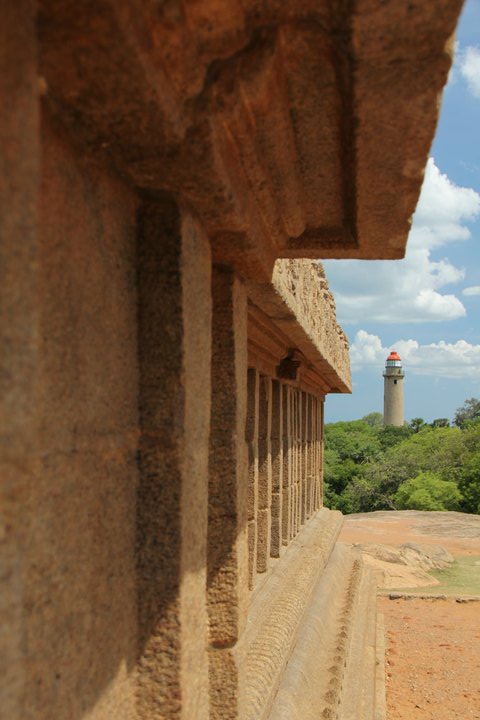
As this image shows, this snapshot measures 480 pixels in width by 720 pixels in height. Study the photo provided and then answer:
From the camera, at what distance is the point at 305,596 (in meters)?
5.68

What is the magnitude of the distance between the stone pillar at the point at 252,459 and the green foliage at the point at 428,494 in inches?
850

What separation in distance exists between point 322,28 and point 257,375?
3.53 metres

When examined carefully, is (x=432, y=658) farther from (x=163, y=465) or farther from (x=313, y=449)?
(x=163, y=465)

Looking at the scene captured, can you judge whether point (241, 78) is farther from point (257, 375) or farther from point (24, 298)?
point (257, 375)

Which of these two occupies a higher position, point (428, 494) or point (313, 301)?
point (313, 301)

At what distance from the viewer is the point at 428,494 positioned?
26047mm

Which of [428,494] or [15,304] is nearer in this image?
[15,304]

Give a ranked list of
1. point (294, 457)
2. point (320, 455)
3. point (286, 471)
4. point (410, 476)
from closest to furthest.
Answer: point (286, 471) → point (294, 457) → point (320, 455) → point (410, 476)

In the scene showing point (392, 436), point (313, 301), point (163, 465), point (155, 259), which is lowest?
point (392, 436)

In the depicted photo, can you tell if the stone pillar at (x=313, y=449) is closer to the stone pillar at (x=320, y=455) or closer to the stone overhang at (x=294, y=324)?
the stone pillar at (x=320, y=455)

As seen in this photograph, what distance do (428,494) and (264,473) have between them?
22077 millimetres

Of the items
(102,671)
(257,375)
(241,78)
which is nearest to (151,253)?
(241,78)

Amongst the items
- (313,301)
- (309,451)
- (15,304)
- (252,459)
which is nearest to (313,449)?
(309,451)

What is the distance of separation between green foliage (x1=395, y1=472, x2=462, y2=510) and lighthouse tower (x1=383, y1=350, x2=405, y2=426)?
39402 mm
